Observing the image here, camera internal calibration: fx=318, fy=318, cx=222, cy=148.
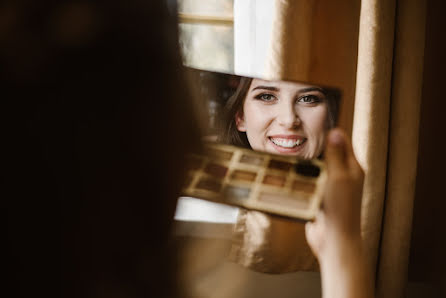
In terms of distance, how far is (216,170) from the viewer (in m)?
0.33

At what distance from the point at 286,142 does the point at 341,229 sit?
158 millimetres

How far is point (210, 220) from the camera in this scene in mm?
714

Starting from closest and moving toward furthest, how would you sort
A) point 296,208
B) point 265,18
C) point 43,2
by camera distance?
1. point 43,2
2. point 296,208
3. point 265,18

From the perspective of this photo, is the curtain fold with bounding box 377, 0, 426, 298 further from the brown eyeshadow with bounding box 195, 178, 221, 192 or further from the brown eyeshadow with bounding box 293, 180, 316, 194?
the brown eyeshadow with bounding box 195, 178, 221, 192

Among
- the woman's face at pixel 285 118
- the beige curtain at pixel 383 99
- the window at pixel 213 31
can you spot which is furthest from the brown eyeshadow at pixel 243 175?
the window at pixel 213 31

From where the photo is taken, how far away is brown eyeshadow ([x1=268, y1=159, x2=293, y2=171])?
409mm

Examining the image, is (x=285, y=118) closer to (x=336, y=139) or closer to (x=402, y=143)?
(x=336, y=139)

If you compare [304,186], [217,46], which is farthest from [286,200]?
[217,46]

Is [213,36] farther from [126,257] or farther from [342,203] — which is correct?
[126,257]

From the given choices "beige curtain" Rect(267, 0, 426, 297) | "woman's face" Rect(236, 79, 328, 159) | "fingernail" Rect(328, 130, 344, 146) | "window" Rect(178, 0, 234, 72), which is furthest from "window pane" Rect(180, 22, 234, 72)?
"fingernail" Rect(328, 130, 344, 146)

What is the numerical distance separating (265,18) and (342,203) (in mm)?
464

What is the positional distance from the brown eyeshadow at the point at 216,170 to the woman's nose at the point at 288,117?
16cm

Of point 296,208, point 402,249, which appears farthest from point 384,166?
point 296,208

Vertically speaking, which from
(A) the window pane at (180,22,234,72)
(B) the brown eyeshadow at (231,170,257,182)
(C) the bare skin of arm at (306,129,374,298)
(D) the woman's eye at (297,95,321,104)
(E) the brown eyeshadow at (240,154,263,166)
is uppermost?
(A) the window pane at (180,22,234,72)
